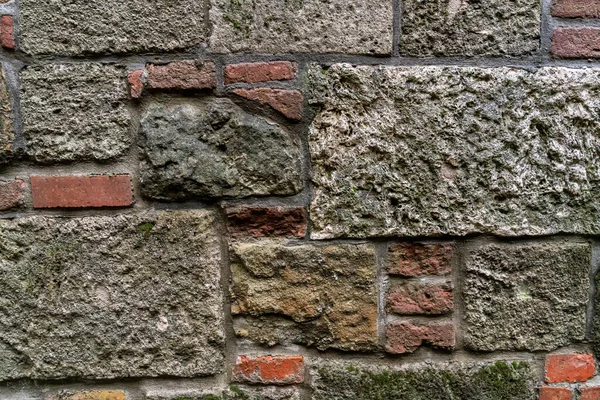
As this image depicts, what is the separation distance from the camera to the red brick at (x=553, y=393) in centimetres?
105

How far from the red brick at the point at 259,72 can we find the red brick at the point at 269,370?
0.65 m

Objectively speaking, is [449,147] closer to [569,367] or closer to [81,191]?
[569,367]

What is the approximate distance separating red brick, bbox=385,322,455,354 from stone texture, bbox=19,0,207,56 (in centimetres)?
80

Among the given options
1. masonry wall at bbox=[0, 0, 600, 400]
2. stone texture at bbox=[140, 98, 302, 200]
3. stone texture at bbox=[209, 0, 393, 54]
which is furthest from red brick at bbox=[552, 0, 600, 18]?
stone texture at bbox=[140, 98, 302, 200]

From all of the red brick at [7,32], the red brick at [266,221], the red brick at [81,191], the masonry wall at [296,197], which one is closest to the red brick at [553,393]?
the masonry wall at [296,197]

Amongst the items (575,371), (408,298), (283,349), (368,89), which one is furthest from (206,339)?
(575,371)

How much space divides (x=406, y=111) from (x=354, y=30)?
0.70 ft

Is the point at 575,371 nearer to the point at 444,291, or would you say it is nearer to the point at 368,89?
the point at 444,291

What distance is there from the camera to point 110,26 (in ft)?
3.14

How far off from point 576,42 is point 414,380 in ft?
2.83

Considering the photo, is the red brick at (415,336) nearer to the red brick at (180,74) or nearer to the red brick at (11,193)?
the red brick at (180,74)

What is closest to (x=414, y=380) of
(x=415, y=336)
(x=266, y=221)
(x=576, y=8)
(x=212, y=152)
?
(x=415, y=336)

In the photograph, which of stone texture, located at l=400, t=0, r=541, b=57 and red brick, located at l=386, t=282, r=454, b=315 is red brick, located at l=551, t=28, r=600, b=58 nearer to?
stone texture, located at l=400, t=0, r=541, b=57

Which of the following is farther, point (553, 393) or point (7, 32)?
point (553, 393)
